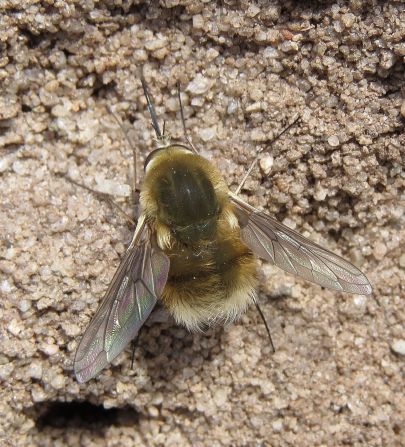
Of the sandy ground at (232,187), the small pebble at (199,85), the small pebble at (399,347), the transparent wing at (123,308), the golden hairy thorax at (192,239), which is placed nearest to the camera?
the transparent wing at (123,308)

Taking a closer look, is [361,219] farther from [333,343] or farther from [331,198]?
[333,343]

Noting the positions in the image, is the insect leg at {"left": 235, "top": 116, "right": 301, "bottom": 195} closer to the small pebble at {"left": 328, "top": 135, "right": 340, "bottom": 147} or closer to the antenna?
the small pebble at {"left": 328, "top": 135, "right": 340, "bottom": 147}

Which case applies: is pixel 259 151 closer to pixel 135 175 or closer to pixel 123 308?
pixel 135 175

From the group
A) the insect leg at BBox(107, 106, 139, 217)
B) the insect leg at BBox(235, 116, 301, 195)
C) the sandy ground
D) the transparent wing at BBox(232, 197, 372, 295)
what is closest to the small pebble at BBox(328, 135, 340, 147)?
the sandy ground

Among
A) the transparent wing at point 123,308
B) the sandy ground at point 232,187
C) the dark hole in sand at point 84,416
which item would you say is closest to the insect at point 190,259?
the transparent wing at point 123,308

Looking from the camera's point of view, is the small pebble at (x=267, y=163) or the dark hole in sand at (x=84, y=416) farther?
the dark hole in sand at (x=84, y=416)

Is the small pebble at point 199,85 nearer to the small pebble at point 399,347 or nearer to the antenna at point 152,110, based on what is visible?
the antenna at point 152,110

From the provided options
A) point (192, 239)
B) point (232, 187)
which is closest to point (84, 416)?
point (192, 239)
